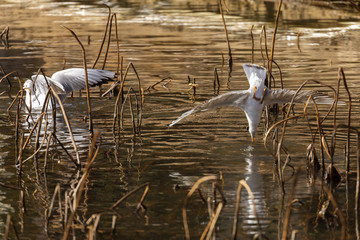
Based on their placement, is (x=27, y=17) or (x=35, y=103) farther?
(x=27, y=17)

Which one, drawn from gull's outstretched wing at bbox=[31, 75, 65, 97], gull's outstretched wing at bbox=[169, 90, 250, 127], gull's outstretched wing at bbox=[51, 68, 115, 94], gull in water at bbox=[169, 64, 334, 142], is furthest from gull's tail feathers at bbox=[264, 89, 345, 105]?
gull's outstretched wing at bbox=[51, 68, 115, 94]

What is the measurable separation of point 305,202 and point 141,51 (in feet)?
38.2

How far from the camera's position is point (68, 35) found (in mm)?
21688

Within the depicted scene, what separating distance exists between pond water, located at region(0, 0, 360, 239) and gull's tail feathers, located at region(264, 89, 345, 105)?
0.61 m

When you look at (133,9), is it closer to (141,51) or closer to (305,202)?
(141,51)

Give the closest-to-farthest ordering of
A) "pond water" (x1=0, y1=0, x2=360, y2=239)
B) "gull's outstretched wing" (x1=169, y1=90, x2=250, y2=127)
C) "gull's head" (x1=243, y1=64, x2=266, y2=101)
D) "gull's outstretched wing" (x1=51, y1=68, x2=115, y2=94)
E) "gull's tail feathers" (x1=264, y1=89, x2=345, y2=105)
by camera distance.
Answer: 1. "pond water" (x1=0, y1=0, x2=360, y2=239)
2. "gull's outstretched wing" (x1=169, y1=90, x2=250, y2=127)
3. "gull's tail feathers" (x1=264, y1=89, x2=345, y2=105)
4. "gull's head" (x1=243, y1=64, x2=266, y2=101)
5. "gull's outstretched wing" (x1=51, y1=68, x2=115, y2=94)

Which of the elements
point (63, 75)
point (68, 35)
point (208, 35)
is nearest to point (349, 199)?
point (63, 75)

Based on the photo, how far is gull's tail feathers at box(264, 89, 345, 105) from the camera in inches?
319

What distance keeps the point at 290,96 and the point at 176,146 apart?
1.49 meters

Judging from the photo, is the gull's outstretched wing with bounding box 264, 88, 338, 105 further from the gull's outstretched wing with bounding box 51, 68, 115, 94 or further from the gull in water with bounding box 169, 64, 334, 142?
the gull's outstretched wing with bounding box 51, 68, 115, 94

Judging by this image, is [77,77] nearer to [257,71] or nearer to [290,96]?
[257,71]

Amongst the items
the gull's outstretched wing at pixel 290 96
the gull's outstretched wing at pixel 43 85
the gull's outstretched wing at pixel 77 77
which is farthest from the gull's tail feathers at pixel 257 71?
the gull's outstretched wing at pixel 77 77

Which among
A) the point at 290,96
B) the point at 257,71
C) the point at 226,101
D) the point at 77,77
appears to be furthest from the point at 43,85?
the point at 290,96

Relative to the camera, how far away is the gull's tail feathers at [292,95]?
8.10 metres
